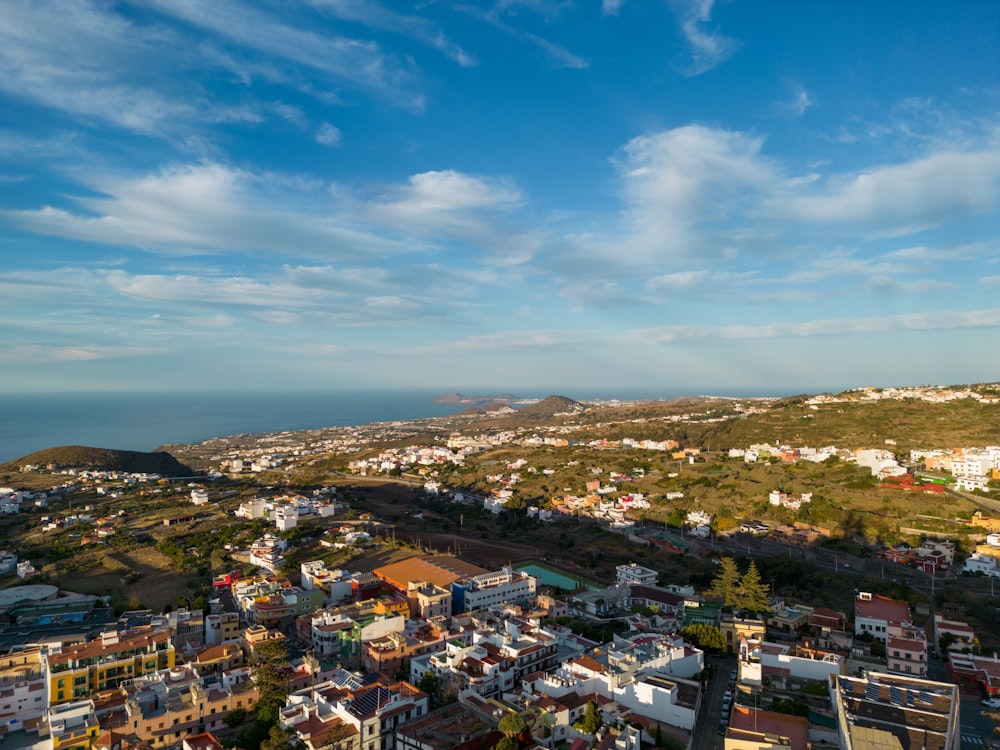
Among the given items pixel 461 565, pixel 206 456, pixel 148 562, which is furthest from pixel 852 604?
pixel 206 456

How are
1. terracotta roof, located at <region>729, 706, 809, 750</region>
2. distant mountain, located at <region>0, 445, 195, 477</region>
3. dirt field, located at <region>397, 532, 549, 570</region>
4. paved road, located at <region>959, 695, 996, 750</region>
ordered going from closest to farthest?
terracotta roof, located at <region>729, 706, 809, 750</region>
paved road, located at <region>959, 695, 996, 750</region>
dirt field, located at <region>397, 532, 549, 570</region>
distant mountain, located at <region>0, 445, 195, 477</region>

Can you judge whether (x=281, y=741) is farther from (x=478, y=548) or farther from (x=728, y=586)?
(x=478, y=548)

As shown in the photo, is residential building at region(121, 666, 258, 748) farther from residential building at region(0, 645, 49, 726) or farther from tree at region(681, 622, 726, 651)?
tree at region(681, 622, 726, 651)

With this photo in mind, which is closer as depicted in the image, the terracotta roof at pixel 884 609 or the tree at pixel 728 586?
the terracotta roof at pixel 884 609

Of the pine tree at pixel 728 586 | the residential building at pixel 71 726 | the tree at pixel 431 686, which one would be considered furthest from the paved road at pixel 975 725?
the residential building at pixel 71 726

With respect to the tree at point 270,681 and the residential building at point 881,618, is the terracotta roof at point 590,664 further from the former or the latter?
the residential building at point 881,618

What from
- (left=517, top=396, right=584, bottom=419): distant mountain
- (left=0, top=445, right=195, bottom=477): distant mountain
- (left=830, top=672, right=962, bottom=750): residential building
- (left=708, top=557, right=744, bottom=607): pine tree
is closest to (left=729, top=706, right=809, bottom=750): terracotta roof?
(left=830, top=672, right=962, bottom=750): residential building

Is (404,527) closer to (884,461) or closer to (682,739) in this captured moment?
(682,739)
